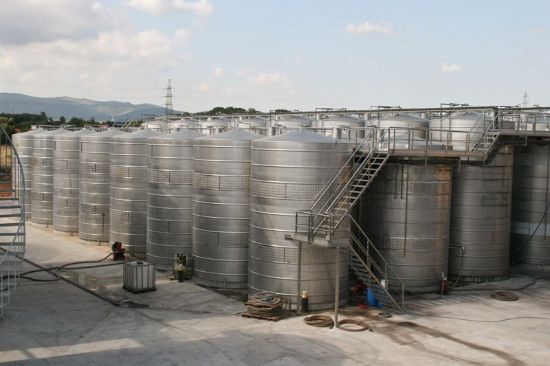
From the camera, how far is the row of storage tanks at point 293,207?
22.2m

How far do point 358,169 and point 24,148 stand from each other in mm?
31141

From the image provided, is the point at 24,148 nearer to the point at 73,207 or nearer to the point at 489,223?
the point at 73,207

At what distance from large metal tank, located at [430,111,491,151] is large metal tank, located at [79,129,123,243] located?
18.7 metres

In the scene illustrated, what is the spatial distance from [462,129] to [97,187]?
2066 cm

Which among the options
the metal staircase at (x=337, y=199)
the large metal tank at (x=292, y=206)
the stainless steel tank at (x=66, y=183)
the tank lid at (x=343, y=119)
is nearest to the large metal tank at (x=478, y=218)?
the metal staircase at (x=337, y=199)

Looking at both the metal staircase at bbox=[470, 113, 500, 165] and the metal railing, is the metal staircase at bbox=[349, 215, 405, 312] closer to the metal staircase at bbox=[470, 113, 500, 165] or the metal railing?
the metal railing

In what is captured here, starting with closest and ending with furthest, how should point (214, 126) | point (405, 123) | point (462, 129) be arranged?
point (462, 129)
point (405, 123)
point (214, 126)

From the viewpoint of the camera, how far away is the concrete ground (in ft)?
56.4

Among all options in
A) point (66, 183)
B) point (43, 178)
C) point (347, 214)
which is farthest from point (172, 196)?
point (43, 178)

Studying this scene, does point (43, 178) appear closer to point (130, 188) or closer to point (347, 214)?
point (130, 188)

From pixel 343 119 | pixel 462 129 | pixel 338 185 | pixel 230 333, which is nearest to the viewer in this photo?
pixel 230 333

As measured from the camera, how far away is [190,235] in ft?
91.9

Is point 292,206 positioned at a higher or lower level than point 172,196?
higher

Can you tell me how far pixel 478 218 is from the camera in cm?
2750
